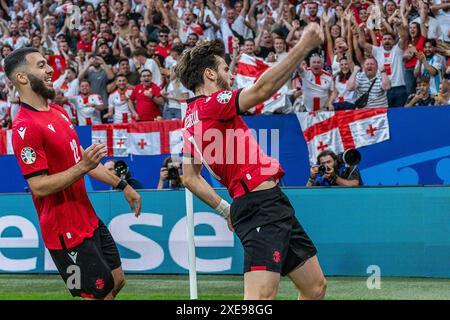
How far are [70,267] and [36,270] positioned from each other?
5.83 m

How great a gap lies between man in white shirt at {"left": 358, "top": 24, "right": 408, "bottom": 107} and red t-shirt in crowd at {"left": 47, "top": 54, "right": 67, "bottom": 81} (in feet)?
23.4

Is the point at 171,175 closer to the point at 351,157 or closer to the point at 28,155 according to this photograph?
the point at 351,157

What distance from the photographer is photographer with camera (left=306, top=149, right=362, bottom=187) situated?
11359mm

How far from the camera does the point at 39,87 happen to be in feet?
20.7

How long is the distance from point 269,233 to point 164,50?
11223mm

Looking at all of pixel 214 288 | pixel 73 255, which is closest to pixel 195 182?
pixel 73 255

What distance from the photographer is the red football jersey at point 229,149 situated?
18.8 feet

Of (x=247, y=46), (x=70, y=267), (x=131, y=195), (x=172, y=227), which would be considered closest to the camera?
(x=70, y=267)

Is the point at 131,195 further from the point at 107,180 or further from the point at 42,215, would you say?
the point at 42,215

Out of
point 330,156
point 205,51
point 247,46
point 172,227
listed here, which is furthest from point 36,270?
point 205,51

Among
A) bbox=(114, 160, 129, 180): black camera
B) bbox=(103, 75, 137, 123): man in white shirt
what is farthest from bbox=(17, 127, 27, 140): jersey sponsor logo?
bbox=(103, 75, 137, 123): man in white shirt

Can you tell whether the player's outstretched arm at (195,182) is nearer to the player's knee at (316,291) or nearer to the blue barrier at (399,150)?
the player's knee at (316,291)

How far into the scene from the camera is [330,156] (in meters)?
11.4

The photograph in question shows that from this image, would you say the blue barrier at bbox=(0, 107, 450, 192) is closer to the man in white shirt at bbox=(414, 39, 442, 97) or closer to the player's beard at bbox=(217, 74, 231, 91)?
the man in white shirt at bbox=(414, 39, 442, 97)
